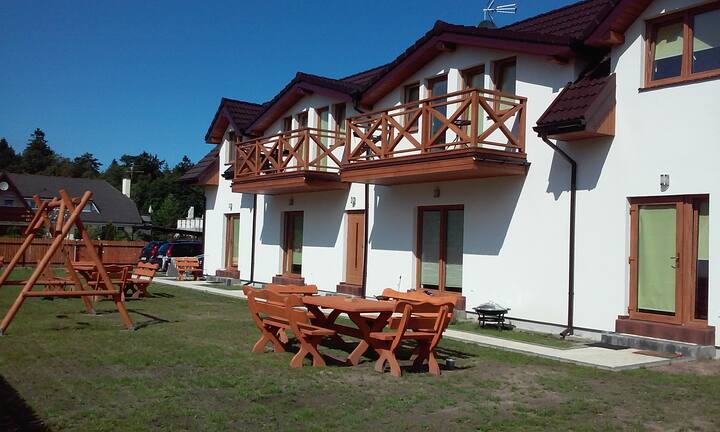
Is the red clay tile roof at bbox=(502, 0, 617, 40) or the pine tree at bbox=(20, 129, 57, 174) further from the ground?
the pine tree at bbox=(20, 129, 57, 174)

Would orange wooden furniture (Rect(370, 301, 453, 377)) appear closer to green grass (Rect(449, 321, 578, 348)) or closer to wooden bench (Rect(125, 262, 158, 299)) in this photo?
green grass (Rect(449, 321, 578, 348))

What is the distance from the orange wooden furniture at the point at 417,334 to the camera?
26.7ft

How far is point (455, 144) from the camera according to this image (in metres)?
12.8

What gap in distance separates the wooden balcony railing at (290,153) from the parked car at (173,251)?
10185 mm

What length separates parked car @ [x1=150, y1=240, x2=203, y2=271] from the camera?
2941cm

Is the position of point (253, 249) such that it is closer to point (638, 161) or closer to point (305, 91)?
point (305, 91)

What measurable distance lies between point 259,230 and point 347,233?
4.83 metres

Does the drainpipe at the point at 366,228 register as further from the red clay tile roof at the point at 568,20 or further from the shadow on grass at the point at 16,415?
the shadow on grass at the point at 16,415

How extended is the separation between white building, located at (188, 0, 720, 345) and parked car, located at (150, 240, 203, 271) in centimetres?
1222

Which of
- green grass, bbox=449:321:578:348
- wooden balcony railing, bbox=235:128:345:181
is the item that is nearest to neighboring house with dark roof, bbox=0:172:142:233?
wooden balcony railing, bbox=235:128:345:181

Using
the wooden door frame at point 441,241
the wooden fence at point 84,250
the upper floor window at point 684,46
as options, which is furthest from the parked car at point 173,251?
the upper floor window at point 684,46

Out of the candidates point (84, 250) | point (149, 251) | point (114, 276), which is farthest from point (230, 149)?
point (114, 276)

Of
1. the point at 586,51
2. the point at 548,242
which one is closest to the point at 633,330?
the point at 548,242

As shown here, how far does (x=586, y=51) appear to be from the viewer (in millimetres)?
12344
